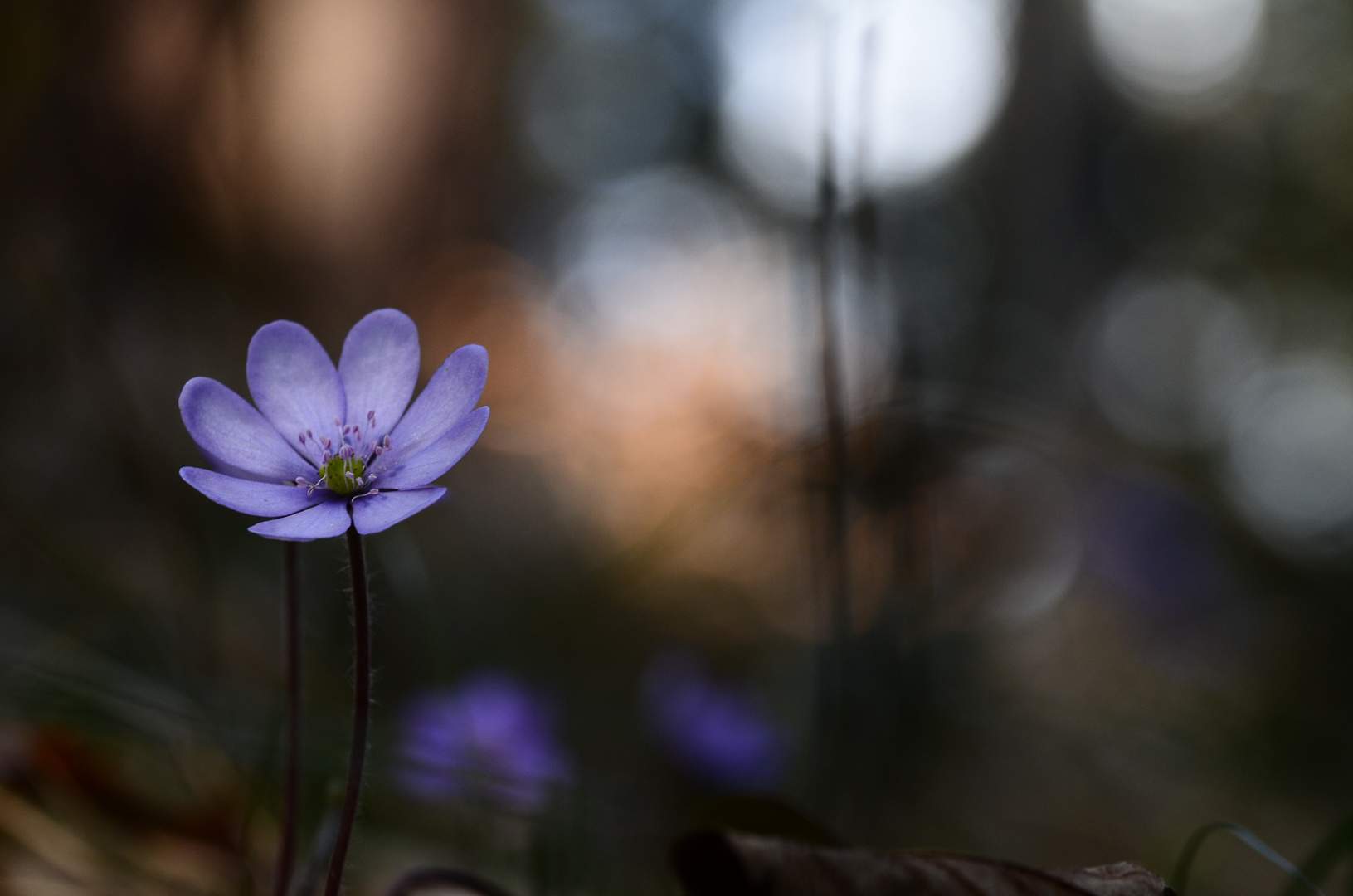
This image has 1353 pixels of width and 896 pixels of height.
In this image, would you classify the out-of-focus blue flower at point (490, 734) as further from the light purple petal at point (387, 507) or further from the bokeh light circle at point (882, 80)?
the bokeh light circle at point (882, 80)

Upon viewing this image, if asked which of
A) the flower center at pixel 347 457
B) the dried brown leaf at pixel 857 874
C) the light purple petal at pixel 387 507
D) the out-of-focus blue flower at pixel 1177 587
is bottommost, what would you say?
the out-of-focus blue flower at pixel 1177 587

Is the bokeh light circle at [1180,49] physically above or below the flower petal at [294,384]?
above

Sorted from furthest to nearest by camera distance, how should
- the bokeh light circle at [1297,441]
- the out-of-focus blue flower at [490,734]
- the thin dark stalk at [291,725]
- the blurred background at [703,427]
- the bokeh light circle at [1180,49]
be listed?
the bokeh light circle at [1180,49]
the bokeh light circle at [1297,441]
the out-of-focus blue flower at [490,734]
the blurred background at [703,427]
the thin dark stalk at [291,725]

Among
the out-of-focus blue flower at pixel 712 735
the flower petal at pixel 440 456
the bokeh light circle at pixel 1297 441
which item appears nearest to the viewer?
the flower petal at pixel 440 456

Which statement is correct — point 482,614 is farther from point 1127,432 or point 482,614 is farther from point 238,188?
point 1127,432

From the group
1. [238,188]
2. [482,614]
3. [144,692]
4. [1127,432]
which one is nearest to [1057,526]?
[1127,432]

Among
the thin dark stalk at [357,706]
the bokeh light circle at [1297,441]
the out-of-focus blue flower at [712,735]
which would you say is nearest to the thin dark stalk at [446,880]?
the thin dark stalk at [357,706]

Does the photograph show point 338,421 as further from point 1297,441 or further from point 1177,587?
point 1297,441
